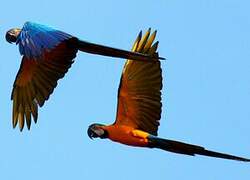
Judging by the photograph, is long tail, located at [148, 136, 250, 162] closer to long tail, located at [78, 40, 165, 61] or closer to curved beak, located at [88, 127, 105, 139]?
curved beak, located at [88, 127, 105, 139]

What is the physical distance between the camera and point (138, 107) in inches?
655

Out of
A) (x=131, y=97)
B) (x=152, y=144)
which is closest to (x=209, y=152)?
(x=152, y=144)

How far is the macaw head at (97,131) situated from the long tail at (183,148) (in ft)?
2.43

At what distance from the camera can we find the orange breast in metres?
15.9

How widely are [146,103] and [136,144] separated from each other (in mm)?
937

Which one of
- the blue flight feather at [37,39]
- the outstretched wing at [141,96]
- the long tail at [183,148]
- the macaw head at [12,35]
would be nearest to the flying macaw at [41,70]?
the macaw head at [12,35]

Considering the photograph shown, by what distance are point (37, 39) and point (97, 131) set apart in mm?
2083

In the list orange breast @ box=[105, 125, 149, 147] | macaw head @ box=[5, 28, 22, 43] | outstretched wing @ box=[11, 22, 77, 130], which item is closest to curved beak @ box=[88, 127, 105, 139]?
orange breast @ box=[105, 125, 149, 147]

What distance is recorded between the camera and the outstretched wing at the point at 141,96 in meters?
16.5

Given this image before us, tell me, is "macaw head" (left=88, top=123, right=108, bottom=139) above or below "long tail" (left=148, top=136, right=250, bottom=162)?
above

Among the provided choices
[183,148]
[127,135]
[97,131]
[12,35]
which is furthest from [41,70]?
[183,148]

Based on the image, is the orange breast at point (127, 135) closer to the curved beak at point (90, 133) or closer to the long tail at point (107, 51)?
the curved beak at point (90, 133)

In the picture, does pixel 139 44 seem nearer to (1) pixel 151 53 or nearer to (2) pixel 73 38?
(1) pixel 151 53

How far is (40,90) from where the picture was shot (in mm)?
15594
